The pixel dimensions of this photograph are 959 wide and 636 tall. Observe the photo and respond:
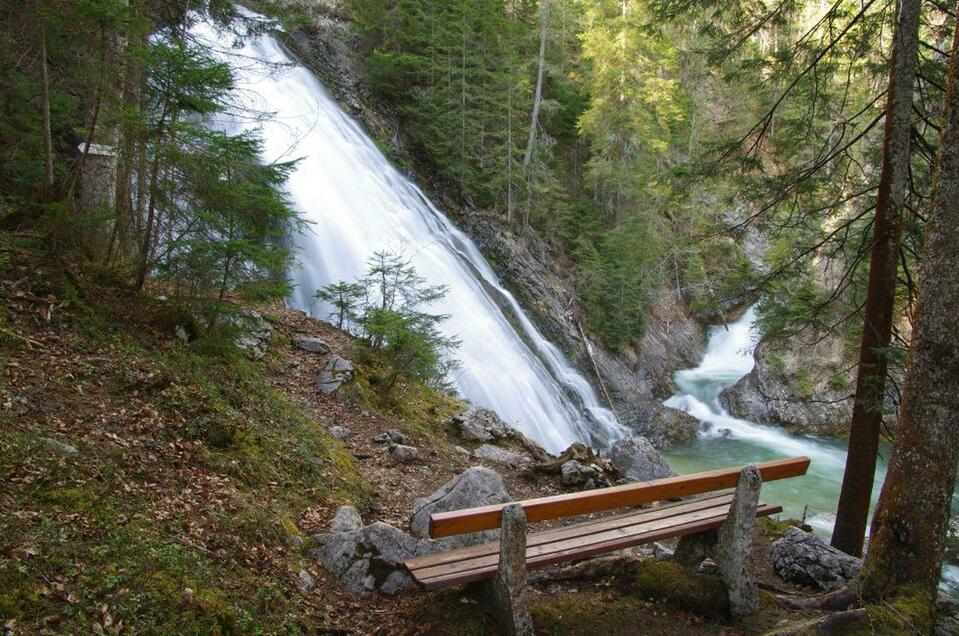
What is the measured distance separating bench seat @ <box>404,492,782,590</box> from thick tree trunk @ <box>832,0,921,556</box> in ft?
8.25

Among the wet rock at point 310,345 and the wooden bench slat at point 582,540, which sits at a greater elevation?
the wooden bench slat at point 582,540

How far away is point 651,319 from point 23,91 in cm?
1958

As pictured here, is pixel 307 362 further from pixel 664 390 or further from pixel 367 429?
pixel 664 390

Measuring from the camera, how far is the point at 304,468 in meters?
5.63

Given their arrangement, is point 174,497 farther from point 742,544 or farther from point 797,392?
point 797,392

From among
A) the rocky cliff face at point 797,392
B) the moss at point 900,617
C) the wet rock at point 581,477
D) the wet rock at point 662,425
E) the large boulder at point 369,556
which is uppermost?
the moss at point 900,617

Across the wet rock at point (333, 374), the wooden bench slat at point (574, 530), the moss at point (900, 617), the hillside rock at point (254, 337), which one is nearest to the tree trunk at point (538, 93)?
the wet rock at point (333, 374)

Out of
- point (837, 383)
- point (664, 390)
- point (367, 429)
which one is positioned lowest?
point (664, 390)

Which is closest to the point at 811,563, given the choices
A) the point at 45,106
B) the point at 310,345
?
the point at 310,345

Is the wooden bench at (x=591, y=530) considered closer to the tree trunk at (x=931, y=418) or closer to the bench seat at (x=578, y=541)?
the bench seat at (x=578, y=541)

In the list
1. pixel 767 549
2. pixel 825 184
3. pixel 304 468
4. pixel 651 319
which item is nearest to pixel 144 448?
pixel 304 468

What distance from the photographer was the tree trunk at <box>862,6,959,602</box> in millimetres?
4074

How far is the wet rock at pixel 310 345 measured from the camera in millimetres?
8875

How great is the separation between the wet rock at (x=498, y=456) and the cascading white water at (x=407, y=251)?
366cm
